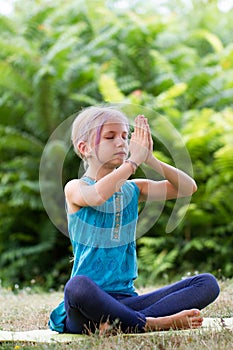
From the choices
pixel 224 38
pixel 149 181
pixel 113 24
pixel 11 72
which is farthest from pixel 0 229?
pixel 149 181

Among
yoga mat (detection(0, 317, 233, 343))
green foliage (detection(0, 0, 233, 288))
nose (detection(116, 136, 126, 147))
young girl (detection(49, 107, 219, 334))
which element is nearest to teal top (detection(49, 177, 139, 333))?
young girl (detection(49, 107, 219, 334))

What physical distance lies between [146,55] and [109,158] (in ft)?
15.0

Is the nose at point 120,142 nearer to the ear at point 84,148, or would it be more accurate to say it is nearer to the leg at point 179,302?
the ear at point 84,148

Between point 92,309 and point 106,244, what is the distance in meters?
0.29

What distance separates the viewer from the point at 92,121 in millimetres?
2672

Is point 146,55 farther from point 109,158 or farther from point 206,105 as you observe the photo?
point 109,158

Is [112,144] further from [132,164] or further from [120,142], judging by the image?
[132,164]

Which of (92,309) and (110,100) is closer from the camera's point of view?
(92,309)

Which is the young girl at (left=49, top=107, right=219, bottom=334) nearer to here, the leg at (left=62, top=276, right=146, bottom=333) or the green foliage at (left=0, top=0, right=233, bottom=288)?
the leg at (left=62, top=276, right=146, bottom=333)

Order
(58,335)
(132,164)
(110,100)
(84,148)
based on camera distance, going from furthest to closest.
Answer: (110,100) < (84,148) < (58,335) < (132,164)

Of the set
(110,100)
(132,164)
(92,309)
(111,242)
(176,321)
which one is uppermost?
(132,164)

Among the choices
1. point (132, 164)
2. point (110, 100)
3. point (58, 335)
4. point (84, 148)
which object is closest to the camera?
point (132, 164)

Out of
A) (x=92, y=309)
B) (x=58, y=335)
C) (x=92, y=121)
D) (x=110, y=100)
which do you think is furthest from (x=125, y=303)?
(x=110, y=100)

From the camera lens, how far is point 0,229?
22.2 feet
